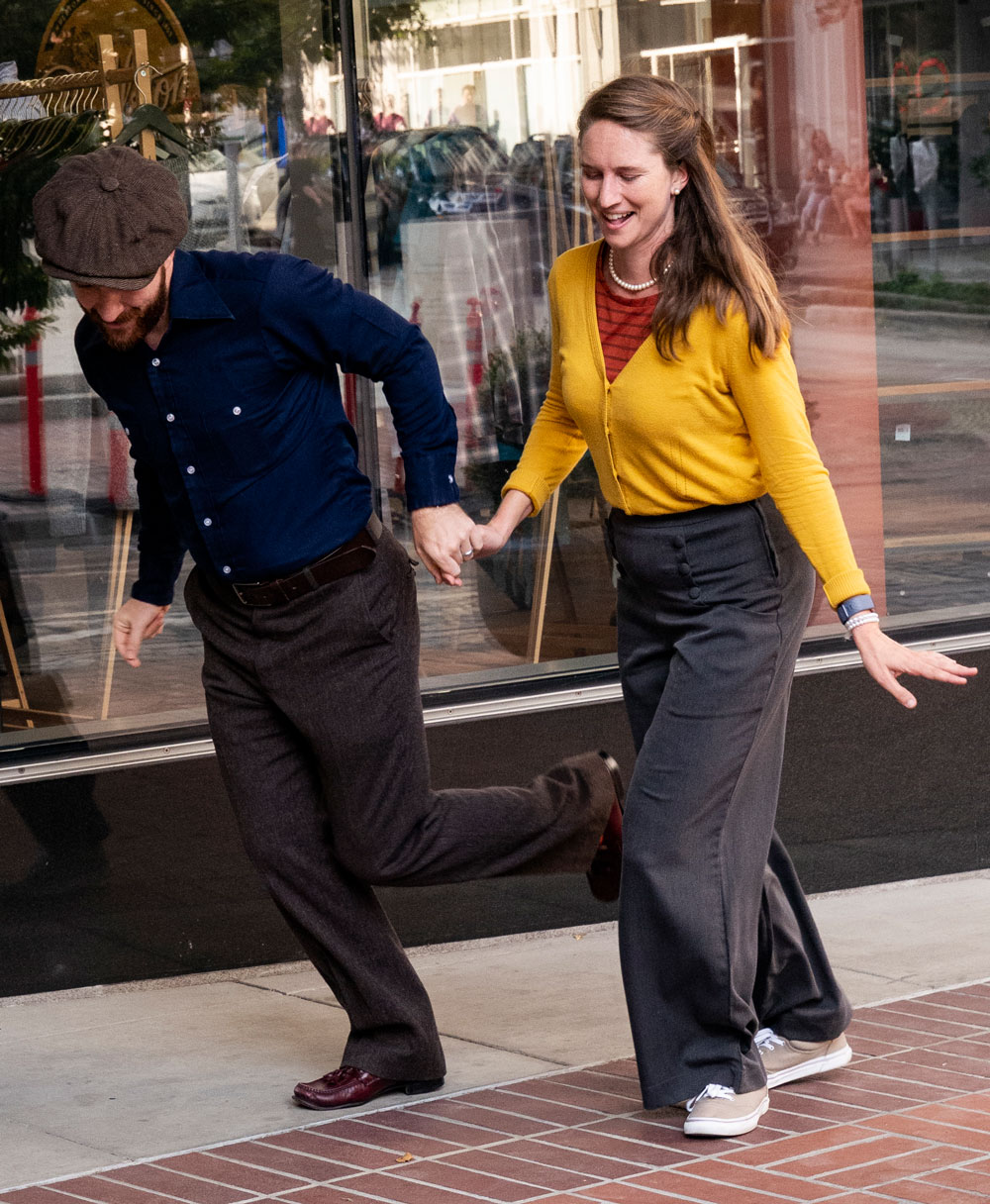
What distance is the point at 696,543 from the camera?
379cm

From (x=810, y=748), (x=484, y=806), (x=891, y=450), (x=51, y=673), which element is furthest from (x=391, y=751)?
(x=891, y=450)

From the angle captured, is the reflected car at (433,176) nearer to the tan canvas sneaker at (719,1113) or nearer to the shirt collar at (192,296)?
the shirt collar at (192,296)

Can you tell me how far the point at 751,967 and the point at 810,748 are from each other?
78.8 inches

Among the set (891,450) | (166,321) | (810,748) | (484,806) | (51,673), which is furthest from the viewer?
(891,450)

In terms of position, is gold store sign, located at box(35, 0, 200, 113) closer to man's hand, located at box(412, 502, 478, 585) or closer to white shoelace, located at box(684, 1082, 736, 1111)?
man's hand, located at box(412, 502, 478, 585)

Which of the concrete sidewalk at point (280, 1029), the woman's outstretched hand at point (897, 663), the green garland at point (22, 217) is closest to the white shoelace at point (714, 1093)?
the concrete sidewalk at point (280, 1029)

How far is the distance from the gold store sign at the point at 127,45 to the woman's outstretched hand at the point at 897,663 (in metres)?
2.65

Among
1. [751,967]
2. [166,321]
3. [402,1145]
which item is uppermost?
[166,321]

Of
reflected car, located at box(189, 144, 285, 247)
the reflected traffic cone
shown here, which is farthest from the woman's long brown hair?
the reflected traffic cone

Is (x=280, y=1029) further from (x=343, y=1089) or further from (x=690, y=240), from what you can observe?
(x=690, y=240)

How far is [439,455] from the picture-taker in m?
→ 3.86

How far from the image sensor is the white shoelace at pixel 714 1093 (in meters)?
3.80

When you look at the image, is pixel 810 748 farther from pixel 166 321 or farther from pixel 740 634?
pixel 166 321

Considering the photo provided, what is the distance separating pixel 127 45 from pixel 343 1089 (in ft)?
9.29
